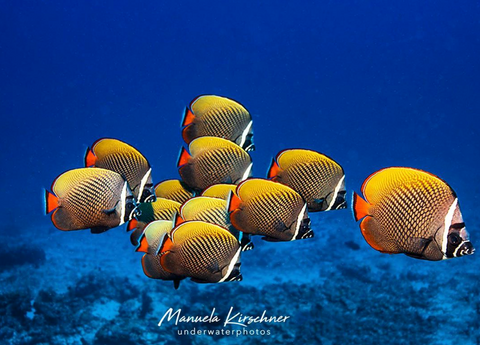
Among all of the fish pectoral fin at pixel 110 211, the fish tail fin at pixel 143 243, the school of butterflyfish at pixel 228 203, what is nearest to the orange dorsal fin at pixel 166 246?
the school of butterflyfish at pixel 228 203

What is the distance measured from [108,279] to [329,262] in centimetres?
690

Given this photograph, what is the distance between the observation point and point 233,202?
2.66 m

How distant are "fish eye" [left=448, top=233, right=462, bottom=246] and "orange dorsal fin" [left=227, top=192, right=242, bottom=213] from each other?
1.29 m

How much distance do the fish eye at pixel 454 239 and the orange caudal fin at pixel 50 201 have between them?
8.18 ft

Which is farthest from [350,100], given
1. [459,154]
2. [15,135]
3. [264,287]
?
[264,287]

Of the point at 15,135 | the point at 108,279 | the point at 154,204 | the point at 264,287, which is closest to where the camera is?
the point at 154,204

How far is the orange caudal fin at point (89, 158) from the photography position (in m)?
3.14

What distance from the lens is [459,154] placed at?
49.0 meters

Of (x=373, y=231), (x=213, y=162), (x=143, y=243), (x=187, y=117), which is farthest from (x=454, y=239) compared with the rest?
(x=187, y=117)

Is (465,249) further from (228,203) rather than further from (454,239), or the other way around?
(228,203)

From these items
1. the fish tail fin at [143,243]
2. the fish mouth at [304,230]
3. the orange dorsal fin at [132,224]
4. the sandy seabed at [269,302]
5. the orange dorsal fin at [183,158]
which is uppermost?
the orange dorsal fin at [183,158]

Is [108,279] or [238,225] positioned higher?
[238,225]

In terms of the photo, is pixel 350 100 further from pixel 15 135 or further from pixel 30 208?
pixel 30 208

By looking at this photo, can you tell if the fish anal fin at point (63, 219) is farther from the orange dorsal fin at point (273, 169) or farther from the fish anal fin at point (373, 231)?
the fish anal fin at point (373, 231)
